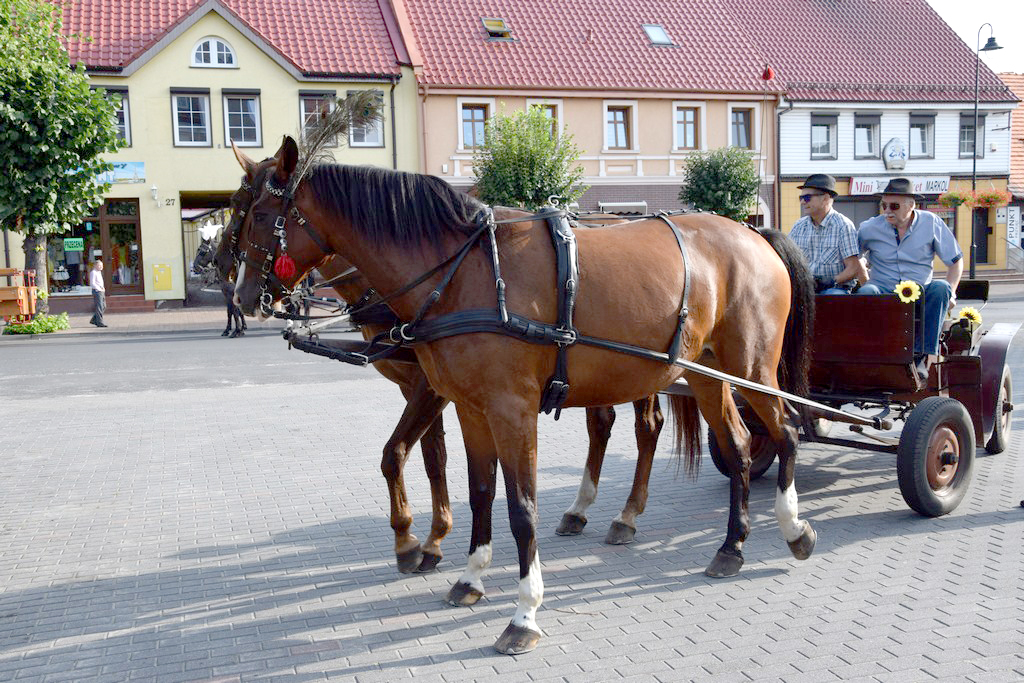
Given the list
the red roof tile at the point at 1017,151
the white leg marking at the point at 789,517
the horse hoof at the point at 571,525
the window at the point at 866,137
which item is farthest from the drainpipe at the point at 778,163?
the white leg marking at the point at 789,517

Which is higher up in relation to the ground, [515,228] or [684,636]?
[515,228]

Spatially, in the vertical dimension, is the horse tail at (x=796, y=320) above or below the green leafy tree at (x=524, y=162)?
below

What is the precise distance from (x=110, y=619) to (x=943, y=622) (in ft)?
12.5

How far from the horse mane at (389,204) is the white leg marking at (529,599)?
1560 millimetres

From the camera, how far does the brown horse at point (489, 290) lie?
3.93 m

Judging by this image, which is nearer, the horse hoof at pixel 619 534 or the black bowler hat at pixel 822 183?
the horse hoof at pixel 619 534

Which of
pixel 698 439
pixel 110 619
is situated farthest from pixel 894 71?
pixel 110 619

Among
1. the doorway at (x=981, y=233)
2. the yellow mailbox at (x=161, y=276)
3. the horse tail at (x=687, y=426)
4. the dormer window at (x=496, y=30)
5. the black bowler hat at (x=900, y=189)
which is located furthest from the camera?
the doorway at (x=981, y=233)

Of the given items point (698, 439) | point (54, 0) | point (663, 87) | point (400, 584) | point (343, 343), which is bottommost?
point (400, 584)

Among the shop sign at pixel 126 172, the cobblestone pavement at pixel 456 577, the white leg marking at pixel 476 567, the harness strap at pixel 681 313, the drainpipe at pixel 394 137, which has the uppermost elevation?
the drainpipe at pixel 394 137

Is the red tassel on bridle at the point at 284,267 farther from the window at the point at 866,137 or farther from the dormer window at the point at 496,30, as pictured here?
the window at the point at 866,137

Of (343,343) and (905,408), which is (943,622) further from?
(343,343)

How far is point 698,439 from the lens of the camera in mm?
5758

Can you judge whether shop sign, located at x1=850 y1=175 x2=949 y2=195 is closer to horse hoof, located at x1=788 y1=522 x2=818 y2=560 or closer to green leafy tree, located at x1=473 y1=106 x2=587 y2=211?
green leafy tree, located at x1=473 y1=106 x2=587 y2=211
